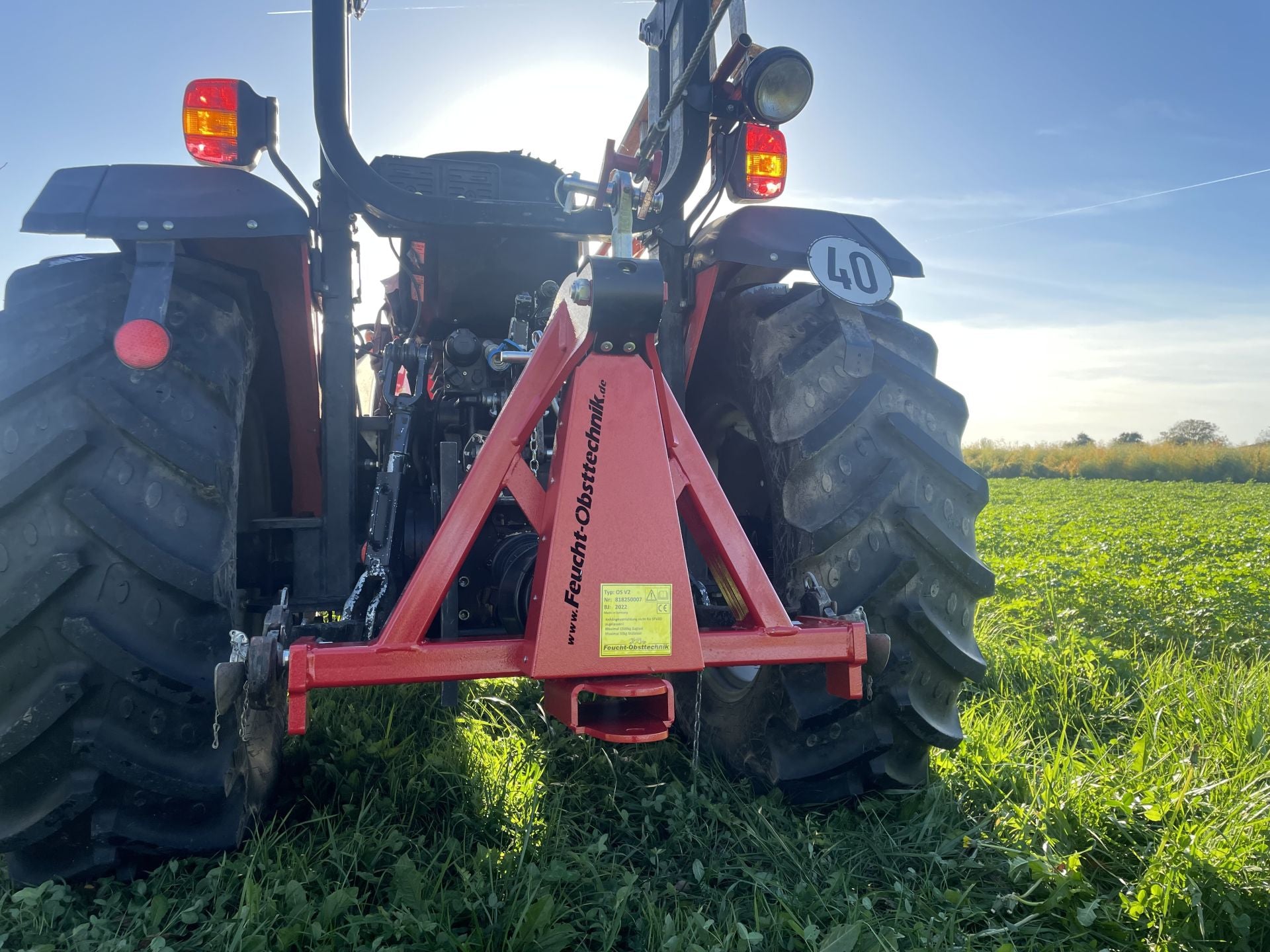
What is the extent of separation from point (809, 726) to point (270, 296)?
1.69m

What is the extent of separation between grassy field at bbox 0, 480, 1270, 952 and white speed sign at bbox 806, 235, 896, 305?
1211 mm

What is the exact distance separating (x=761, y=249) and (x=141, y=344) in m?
1.35

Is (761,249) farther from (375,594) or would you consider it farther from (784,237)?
(375,594)

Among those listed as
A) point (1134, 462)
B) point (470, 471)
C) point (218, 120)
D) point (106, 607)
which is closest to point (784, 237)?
point (470, 471)

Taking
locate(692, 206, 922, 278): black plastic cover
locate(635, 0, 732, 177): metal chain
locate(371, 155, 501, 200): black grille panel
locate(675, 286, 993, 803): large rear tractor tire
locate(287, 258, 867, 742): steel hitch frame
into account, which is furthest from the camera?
locate(371, 155, 501, 200): black grille panel

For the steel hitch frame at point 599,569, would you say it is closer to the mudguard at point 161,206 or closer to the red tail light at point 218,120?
the mudguard at point 161,206

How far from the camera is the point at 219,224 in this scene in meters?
1.91

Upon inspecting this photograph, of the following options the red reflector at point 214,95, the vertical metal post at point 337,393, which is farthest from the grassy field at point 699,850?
the red reflector at point 214,95

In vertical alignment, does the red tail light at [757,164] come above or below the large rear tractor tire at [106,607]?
above

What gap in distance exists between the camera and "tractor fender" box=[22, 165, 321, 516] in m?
1.85

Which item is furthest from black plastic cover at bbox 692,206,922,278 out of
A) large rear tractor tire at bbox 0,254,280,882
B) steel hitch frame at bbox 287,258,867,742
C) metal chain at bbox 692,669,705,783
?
large rear tractor tire at bbox 0,254,280,882

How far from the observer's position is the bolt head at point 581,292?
155cm

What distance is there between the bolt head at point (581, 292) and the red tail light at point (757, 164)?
0.90 metres

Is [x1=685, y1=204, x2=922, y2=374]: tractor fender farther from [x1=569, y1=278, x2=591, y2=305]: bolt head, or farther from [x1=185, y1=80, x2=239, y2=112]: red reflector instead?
[x1=185, y1=80, x2=239, y2=112]: red reflector
